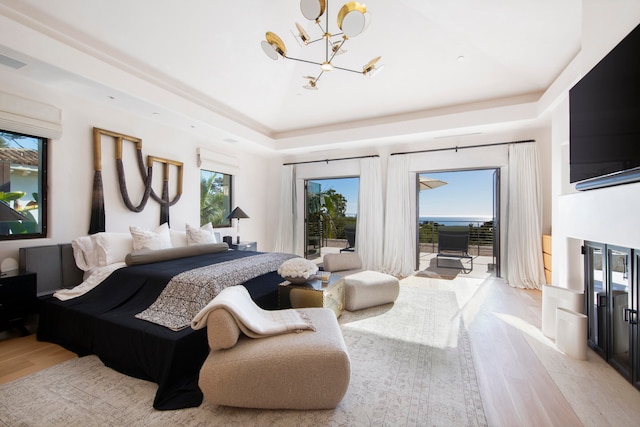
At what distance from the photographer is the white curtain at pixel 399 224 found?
528cm

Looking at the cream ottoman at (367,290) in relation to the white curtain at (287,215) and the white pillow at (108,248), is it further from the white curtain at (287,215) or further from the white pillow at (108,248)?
the white curtain at (287,215)

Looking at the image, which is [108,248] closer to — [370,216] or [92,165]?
[92,165]

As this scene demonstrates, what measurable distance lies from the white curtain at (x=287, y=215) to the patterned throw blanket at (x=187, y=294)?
3.73 metres

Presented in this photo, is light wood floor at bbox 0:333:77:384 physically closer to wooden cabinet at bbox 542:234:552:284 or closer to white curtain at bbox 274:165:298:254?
white curtain at bbox 274:165:298:254

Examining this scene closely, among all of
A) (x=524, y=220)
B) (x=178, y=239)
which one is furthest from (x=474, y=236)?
(x=178, y=239)

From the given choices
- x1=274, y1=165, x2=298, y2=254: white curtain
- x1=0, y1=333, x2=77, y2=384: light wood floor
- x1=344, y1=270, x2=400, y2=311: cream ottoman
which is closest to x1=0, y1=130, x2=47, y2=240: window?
x1=0, y1=333, x2=77, y2=384: light wood floor

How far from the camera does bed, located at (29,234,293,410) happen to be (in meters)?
1.81

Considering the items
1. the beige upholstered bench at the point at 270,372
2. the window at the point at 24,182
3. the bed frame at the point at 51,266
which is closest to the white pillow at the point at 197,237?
the bed frame at the point at 51,266

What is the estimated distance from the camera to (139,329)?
77.5 inches

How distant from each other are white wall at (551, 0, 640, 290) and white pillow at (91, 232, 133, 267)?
445 centimetres

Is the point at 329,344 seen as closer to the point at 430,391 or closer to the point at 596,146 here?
the point at 430,391

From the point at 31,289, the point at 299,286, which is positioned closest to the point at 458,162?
the point at 299,286

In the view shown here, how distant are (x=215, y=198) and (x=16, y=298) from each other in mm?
3182

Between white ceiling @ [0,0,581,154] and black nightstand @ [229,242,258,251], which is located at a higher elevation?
white ceiling @ [0,0,581,154]
